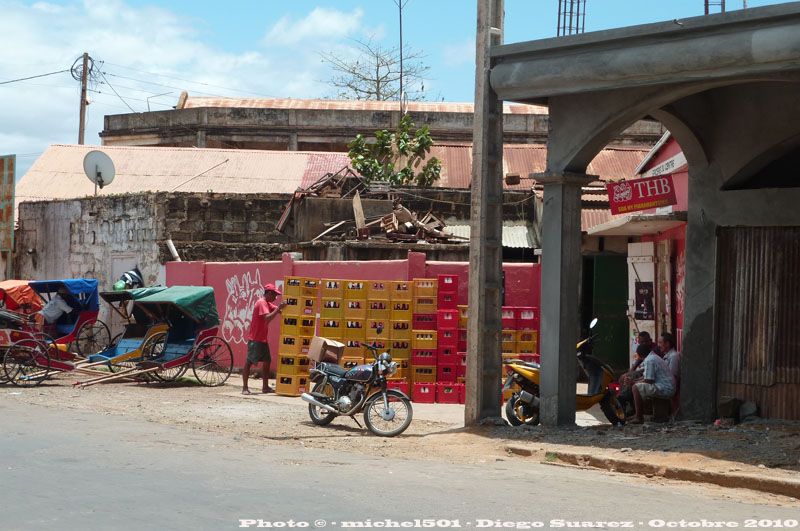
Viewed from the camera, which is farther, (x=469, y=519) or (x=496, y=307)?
(x=496, y=307)

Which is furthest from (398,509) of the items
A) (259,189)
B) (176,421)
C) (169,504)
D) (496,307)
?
(259,189)

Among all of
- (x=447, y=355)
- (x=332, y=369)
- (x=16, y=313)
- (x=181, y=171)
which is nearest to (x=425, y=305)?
(x=447, y=355)

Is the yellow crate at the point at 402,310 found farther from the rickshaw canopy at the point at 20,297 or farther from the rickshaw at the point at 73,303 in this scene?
the rickshaw canopy at the point at 20,297

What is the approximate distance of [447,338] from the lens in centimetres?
1551

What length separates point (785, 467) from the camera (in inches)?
356

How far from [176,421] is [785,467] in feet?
25.1

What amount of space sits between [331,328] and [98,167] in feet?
47.1

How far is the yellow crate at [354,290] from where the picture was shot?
15.6 m

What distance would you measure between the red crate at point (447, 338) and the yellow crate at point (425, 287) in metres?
0.63

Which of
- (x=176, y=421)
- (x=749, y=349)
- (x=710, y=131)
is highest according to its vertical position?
(x=710, y=131)

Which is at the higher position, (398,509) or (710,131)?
(710,131)

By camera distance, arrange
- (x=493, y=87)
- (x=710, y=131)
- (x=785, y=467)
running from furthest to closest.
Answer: (x=710, y=131) < (x=493, y=87) < (x=785, y=467)

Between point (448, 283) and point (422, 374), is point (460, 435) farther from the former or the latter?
point (448, 283)

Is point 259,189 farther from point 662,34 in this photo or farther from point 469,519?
point 469,519
